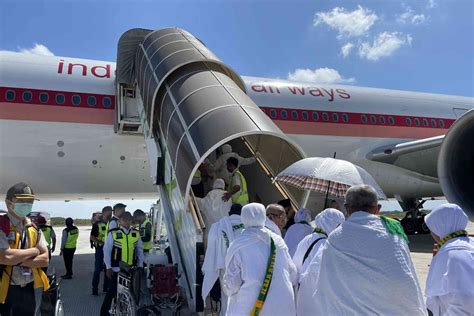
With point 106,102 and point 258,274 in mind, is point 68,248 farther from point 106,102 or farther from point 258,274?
point 258,274

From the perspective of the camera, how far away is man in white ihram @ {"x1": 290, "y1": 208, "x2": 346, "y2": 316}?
8.72 ft

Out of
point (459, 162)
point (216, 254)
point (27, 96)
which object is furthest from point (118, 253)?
A: point (459, 162)

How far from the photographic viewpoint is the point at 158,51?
6.15 metres

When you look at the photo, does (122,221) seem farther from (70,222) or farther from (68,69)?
(68,69)

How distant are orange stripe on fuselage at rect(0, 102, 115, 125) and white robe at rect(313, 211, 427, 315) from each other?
6.54 metres

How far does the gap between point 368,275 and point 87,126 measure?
6.73m

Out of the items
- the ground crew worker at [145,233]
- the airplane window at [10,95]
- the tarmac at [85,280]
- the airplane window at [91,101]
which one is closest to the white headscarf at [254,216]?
the tarmac at [85,280]

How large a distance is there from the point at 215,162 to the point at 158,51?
195 centimetres

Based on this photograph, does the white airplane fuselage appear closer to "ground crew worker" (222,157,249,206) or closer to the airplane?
the airplane

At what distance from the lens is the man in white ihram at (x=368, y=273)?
2092 mm

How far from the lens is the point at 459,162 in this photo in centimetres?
669

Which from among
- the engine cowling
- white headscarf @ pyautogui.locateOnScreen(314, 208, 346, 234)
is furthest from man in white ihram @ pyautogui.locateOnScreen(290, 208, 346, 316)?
the engine cowling

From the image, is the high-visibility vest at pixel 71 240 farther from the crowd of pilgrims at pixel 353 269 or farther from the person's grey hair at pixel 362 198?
the person's grey hair at pixel 362 198

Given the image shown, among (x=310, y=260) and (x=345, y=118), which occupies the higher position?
(x=345, y=118)
